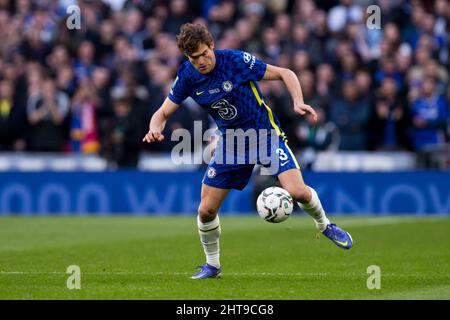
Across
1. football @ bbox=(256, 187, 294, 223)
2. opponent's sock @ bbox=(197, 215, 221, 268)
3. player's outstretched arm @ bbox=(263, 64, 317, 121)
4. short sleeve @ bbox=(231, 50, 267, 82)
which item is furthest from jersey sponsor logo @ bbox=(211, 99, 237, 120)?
opponent's sock @ bbox=(197, 215, 221, 268)

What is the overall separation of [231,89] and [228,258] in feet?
9.51

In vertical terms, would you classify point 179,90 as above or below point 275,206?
above

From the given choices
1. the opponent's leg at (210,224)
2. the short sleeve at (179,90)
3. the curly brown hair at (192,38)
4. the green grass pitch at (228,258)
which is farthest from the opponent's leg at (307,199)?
the curly brown hair at (192,38)

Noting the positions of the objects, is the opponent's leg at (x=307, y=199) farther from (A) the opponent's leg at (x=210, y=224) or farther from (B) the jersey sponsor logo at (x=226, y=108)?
(B) the jersey sponsor logo at (x=226, y=108)

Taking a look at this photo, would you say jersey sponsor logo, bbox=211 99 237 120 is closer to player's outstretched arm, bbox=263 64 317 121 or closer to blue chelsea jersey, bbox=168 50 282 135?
blue chelsea jersey, bbox=168 50 282 135

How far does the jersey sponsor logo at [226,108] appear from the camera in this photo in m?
9.66

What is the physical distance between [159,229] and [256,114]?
7.00m

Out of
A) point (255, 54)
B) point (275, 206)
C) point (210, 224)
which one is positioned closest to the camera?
point (275, 206)

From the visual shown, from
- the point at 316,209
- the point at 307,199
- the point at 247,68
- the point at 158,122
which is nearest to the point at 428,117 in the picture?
the point at 316,209

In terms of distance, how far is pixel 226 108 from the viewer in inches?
381

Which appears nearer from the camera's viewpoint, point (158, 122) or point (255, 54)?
point (158, 122)

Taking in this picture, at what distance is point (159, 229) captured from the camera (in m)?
16.4

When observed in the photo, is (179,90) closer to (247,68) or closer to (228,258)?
(247,68)
